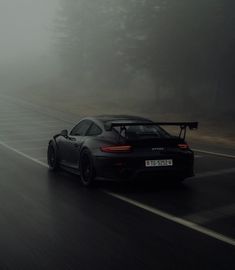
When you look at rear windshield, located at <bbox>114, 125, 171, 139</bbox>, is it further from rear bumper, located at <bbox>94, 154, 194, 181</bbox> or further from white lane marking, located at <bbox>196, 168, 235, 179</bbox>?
white lane marking, located at <bbox>196, 168, 235, 179</bbox>

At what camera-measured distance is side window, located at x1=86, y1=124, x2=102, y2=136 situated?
36.8 ft

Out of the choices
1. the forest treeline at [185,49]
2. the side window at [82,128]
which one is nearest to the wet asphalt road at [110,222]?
the side window at [82,128]

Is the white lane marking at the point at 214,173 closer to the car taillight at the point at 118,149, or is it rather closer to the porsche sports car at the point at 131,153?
the porsche sports car at the point at 131,153

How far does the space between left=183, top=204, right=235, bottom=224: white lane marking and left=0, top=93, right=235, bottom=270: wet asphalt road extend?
0.01m

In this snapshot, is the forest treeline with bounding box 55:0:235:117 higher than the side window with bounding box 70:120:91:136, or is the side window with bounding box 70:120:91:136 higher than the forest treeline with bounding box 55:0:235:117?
the forest treeline with bounding box 55:0:235:117

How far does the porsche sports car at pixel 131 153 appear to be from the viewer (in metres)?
→ 10.2

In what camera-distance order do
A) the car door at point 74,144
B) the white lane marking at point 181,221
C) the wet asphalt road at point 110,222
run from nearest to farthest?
the wet asphalt road at point 110,222 → the white lane marking at point 181,221 → the car door at point 74,144

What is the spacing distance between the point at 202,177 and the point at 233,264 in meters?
6.37

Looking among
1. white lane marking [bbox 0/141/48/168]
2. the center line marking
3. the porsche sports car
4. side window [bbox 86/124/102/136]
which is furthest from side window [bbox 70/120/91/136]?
white lane marking [bbox 0/141/48/168]

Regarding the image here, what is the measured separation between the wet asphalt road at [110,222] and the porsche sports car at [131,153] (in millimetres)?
342

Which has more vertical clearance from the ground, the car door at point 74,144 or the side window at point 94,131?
the side window at point 94,131

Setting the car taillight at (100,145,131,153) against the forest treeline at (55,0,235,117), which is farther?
the forest treeline at (55,0,235,117)

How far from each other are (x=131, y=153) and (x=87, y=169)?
1.25 m

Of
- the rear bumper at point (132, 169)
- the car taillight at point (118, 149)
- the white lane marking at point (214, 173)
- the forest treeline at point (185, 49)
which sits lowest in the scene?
the white lane marking at point (214, 173)
